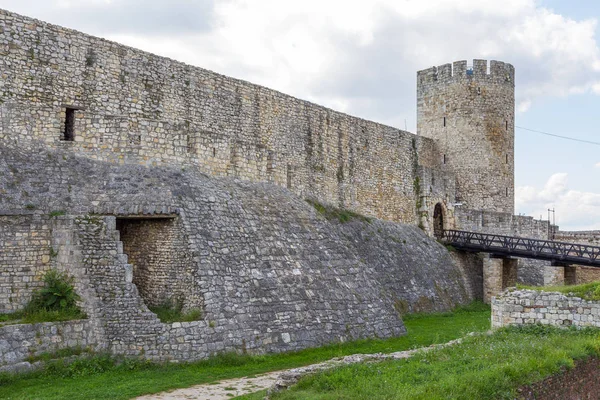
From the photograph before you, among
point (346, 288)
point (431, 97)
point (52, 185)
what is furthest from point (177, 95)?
point (431, 97)

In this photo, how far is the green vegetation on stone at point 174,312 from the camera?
1308cm

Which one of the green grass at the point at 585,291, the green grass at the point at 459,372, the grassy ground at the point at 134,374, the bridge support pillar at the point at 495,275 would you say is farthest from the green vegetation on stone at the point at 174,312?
the bridge support pillar at the point at 495,275

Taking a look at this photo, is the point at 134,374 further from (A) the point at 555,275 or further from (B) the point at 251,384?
(A) the point at 555,275

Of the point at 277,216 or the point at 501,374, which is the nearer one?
the point at 501,374

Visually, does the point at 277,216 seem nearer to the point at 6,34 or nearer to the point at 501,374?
the point at 6,34

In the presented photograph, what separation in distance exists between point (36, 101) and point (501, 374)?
11.3 metres

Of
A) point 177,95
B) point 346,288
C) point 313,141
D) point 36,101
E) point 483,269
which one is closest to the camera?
point 36,101

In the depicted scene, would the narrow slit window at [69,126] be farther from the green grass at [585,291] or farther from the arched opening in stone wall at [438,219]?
the arched opening in stone wall at [438,219]

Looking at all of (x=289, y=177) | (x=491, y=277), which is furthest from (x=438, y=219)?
(x=289, y=177)

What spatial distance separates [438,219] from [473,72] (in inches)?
305

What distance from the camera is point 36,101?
14.8 metres

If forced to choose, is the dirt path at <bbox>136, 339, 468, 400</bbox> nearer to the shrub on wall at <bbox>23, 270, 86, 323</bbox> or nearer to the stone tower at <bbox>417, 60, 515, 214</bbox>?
the shrub on wall at <bbox>23, 270, 86, 323</bbox>

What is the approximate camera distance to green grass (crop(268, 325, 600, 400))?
355 inches

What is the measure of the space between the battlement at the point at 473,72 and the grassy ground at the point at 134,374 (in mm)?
20908
